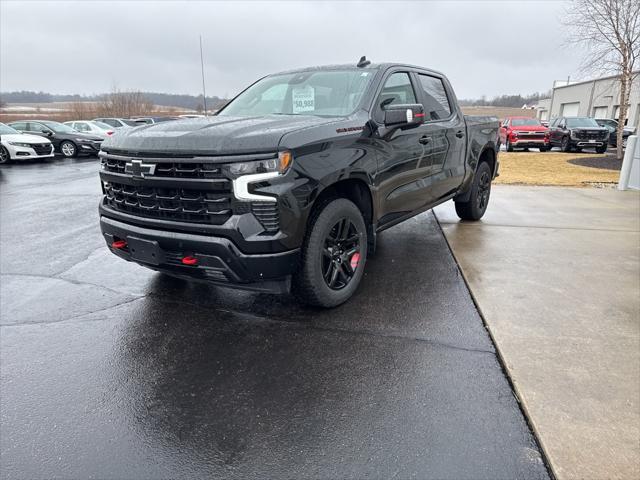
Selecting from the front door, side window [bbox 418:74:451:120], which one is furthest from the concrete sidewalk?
side window [bbox 418:74:451:120]

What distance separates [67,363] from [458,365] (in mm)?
2555

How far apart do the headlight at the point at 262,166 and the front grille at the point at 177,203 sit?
16cm

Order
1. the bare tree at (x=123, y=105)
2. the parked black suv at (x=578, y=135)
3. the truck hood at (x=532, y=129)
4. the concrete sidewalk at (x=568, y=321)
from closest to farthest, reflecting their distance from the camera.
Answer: the concrete sidewalk at (x=568, y=321) < the parked black suv at (x=578, y=135) < the truck hood at (x=532, y=129) < the bare tree at (x=123, y=105)

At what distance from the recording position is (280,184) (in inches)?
110

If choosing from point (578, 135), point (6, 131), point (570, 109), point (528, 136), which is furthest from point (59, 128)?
point (570, 109)

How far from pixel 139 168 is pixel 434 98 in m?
3.40

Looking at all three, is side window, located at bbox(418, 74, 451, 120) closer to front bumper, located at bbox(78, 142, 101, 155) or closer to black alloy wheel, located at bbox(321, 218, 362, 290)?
black alloy wheel, located at bbox(321, 218, 362, 290)

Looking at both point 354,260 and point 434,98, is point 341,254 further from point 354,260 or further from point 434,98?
point 434,98

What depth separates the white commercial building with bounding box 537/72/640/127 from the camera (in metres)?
35.6

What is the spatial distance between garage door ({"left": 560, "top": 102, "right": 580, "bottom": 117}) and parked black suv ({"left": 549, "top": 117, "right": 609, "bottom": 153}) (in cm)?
2992

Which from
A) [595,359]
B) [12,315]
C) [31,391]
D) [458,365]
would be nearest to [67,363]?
[31,391]

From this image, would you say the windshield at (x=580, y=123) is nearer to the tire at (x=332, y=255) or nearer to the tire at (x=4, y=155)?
the tire at (x=332, y=255)

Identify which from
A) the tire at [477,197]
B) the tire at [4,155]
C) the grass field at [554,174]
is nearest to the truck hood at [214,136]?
the tire at [477,197]

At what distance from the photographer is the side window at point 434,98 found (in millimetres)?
4727
